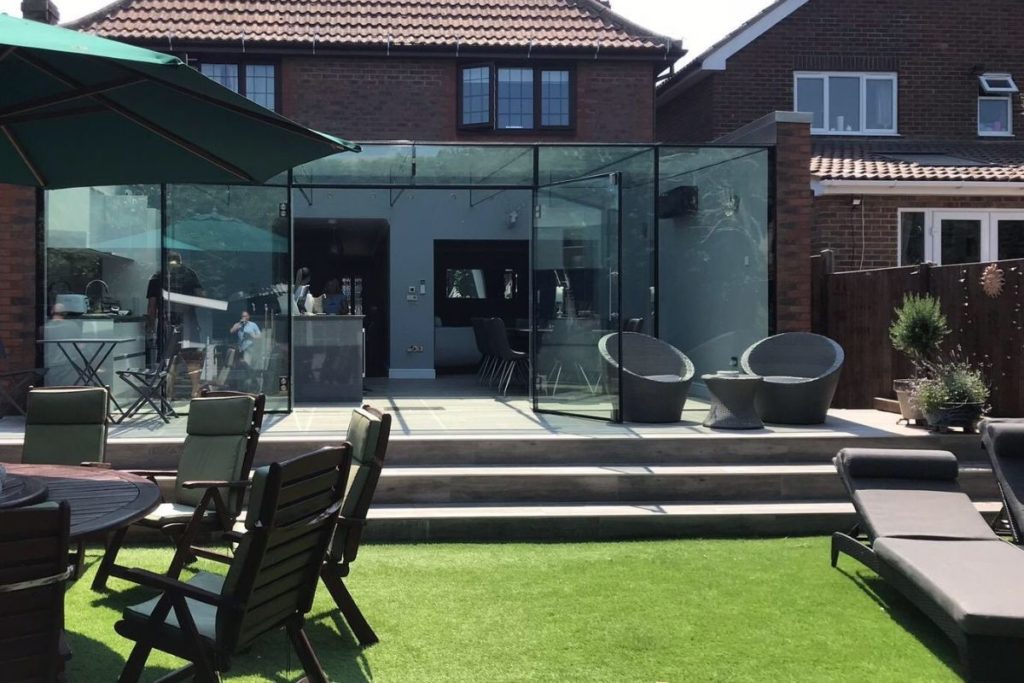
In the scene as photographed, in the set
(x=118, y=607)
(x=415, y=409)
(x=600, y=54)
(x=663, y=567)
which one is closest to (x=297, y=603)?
(x=118, y=607)

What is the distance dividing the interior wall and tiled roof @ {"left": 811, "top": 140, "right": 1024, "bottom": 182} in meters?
4.43

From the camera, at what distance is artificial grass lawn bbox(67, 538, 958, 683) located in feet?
13.4

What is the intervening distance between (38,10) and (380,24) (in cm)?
480

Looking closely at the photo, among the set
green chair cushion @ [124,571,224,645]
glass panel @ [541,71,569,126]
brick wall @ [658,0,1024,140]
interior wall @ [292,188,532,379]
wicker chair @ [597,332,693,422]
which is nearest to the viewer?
green chair cushion @ [124,571,224,645]

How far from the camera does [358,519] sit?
4422 mm

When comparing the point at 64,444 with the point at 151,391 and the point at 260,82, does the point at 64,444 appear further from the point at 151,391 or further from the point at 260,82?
the point at 260,82

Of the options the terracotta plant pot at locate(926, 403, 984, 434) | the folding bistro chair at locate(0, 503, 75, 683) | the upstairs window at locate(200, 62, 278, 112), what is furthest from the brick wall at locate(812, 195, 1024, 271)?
the folding bistro chair at locate(0, 503, 75, 683)

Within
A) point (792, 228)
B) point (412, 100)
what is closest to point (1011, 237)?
point (792, 228)

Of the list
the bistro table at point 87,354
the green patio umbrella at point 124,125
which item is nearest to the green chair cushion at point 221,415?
the green patio umbrella at point 124,125

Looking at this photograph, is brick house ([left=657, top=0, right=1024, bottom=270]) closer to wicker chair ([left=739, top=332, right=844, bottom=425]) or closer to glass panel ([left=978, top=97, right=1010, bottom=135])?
glass panel ([left=978, top=97, right=1010, bottom=135])

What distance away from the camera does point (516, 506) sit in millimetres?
6781

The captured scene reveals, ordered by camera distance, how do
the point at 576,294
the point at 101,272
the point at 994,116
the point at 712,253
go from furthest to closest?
the point at 994,116 → the point at 712,253 → the point at 576,294 → the point at 101,272

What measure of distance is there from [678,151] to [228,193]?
468 cm

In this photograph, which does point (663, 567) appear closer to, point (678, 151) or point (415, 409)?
point (415, 409)
